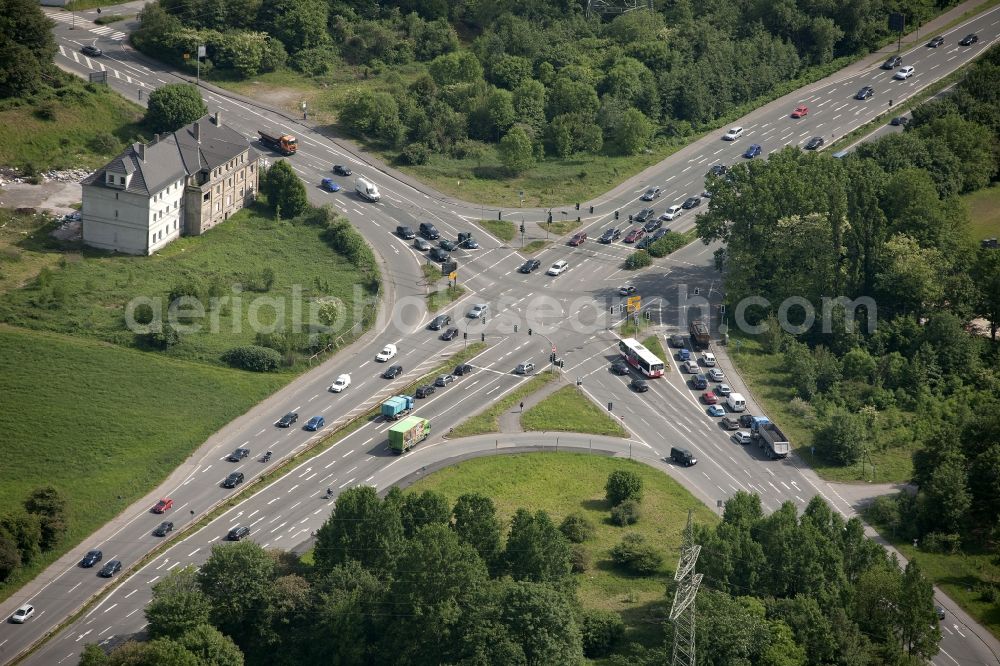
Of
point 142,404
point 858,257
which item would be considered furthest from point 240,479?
point 858,257

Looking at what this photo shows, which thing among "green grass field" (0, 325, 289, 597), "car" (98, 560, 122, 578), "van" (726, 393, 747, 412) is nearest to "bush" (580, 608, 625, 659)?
"car" (98, 560, 122, 578)

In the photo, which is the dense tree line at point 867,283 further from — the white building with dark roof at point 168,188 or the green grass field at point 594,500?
the white building with dark roof at point 168,188

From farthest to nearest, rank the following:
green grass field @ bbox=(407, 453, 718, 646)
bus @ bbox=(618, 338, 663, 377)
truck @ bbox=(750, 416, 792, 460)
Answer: bus @ bbox=(618, 338, 663, 377) → truck @ bbox=(750, 416, 792, 460) → green grass field @ bbox=(407, 453, 718, 646)

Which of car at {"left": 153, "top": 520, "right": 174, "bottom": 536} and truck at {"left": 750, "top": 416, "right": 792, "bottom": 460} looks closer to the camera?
car at {"left": 153, "top": 520, "right": 174, "bottom": 536}

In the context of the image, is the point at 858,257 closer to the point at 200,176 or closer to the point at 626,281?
the point at 626,281

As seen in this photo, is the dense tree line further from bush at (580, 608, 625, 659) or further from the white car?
the white car

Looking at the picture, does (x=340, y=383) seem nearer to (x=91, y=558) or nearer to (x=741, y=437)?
(x=91, y=558)
